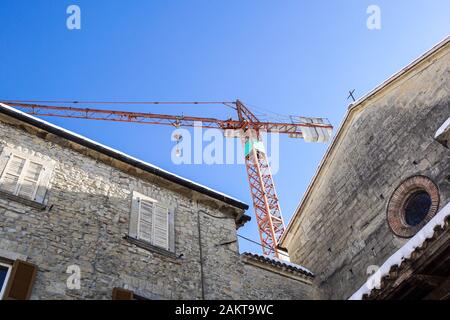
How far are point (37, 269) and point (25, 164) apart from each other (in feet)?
7.79

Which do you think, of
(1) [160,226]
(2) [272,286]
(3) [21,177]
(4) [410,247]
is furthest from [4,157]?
(4) [410,247]

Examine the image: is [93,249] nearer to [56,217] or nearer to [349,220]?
[56,217]

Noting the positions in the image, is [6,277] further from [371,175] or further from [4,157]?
[371,175]

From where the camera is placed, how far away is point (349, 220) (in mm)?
13164

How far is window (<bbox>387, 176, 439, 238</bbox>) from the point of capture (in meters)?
11.2

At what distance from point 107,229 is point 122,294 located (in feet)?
4.78

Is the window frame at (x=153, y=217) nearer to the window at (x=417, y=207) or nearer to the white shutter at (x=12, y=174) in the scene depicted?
the white shutter at (x=12, y=174)

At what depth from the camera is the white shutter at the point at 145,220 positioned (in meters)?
9.88

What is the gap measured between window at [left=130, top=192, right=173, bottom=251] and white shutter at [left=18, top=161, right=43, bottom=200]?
1.94m

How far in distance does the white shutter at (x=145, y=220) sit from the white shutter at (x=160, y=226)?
88 millimetres

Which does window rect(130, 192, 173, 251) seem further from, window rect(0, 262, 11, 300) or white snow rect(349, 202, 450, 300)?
white snow rect(349, 202, 450, 300)

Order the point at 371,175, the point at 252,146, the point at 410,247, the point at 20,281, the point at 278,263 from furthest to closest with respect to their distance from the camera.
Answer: the point at 252,146, the point at 371,175, the point at 278,263, the point at 410,247, the point at 20,281

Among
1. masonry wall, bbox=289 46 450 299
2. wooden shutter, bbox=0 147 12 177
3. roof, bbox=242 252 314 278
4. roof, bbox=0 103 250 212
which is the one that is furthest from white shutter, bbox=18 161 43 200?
masonry wall, bbox=289 46 450 299

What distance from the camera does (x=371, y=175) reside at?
13.0 metres
